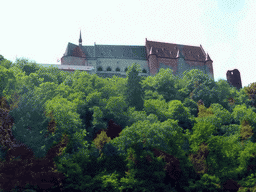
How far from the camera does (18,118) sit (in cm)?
2680

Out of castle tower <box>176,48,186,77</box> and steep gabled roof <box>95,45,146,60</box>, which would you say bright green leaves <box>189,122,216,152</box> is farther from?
castle tower <box>176,48,186,77</box>

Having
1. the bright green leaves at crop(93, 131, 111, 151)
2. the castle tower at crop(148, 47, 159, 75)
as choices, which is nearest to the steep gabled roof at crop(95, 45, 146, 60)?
the castle tower at crop(148, 47, 159, 75)

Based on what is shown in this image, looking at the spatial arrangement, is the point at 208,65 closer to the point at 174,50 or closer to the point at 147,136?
the point at 174,50

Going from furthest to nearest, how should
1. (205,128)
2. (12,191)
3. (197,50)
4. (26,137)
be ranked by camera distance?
(197,50), (205,128), (26,137), (12,191)

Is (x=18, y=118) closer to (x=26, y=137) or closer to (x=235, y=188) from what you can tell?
(x=26, y=137)

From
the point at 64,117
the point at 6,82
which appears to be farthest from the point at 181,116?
the point at 6,82

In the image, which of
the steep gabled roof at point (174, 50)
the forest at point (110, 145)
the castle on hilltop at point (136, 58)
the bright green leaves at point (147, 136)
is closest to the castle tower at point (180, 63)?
the castle on hilltop at point (136, 58)

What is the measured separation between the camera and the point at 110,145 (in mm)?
30188

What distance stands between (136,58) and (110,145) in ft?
147

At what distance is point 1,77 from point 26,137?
646 cm

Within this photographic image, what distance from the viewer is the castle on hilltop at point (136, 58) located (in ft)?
221

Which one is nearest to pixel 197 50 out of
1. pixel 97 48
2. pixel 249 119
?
pixel 97 48

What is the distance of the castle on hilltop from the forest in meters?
28.9

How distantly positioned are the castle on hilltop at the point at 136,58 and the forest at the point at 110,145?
28871 mm
